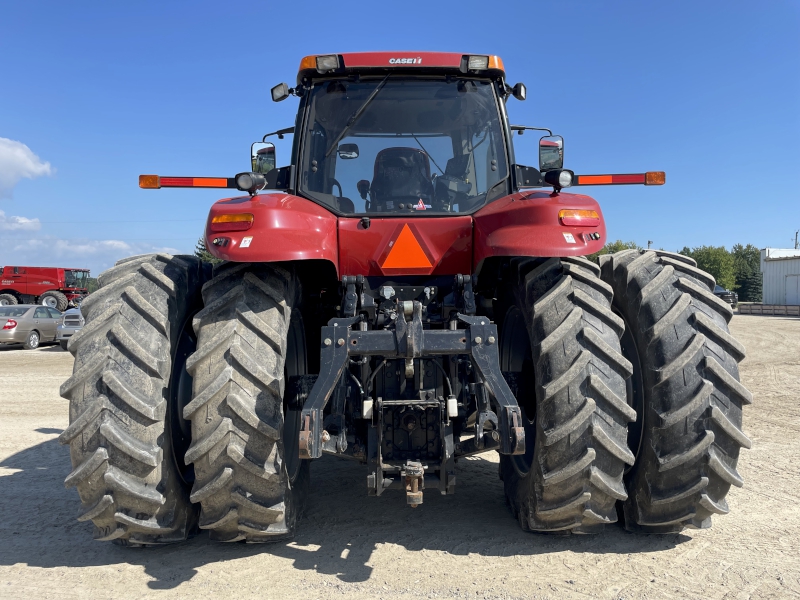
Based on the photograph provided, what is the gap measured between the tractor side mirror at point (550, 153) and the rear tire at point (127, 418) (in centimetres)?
Result: 267

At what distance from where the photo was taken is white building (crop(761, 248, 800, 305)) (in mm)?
43812

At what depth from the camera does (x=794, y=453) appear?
5.40 meters

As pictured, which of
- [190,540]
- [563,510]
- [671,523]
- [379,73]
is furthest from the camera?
[379,73]

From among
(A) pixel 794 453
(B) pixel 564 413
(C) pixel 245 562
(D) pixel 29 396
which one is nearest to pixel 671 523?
(B) pixel 564 413

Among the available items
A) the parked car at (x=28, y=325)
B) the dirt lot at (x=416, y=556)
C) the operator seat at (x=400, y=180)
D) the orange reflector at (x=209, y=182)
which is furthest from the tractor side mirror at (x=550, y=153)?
the parked car at (x=28, y=325)

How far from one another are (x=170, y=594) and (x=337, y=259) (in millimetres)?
1937

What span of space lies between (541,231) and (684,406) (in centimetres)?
119

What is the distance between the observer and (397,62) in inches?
149

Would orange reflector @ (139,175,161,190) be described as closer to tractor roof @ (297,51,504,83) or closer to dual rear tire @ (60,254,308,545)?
dual rear tire @ (60,254,308,545)

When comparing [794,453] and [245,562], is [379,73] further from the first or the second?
[794,453]

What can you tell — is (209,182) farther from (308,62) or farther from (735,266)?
(735,266)

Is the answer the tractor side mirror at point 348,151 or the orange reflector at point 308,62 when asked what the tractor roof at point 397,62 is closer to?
the orange reflector at point 308,62

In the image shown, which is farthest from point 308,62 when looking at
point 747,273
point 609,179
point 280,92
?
point 747,273

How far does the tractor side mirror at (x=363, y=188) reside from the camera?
387cm
